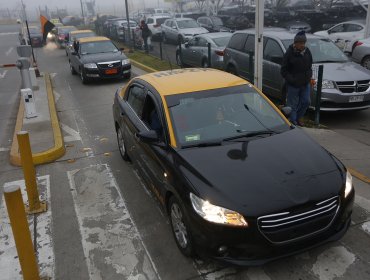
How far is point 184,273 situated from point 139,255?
1.95 feet

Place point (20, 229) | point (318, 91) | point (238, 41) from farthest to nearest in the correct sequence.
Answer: point (238, 41), point (318, 91), point (20, 229)

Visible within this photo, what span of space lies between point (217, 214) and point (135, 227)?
1592mm

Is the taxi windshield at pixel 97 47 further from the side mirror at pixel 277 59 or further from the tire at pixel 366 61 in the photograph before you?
the tire at pixel 366 61

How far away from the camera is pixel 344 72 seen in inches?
336

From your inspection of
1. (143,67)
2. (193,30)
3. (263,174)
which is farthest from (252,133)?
(193,30)

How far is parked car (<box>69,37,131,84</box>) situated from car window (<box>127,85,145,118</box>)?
7.76 meters

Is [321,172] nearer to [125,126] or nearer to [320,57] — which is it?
[125,126]

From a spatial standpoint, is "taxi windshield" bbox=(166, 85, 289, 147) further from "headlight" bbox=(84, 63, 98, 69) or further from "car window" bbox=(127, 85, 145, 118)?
"headlight" bbox=(84, 63, 98, 69)

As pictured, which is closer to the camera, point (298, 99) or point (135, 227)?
point (135, 227)

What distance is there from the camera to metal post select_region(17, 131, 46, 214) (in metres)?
4.77

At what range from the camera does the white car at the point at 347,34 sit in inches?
609

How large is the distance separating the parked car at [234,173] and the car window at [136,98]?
36mm

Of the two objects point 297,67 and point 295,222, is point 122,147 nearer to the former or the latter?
point 297,67

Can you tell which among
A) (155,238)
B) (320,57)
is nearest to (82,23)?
(320,57)
